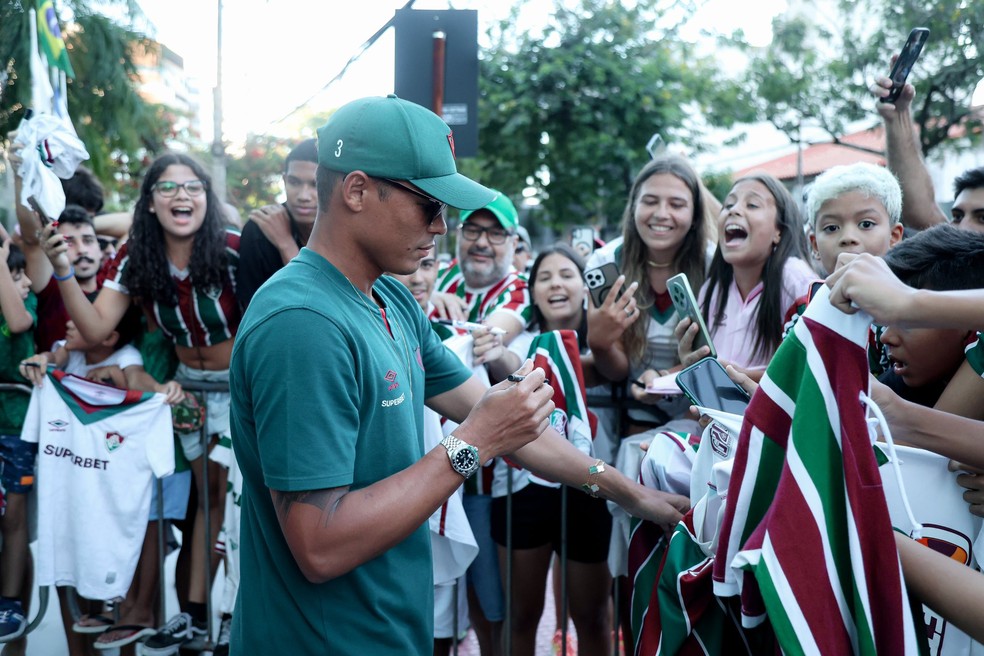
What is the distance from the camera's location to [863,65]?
16.1 meters

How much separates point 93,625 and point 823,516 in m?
3.61

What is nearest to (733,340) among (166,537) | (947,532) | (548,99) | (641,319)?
(641,319)

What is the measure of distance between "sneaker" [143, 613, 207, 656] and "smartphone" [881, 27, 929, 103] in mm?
4117

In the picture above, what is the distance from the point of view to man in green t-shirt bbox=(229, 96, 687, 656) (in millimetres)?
1728

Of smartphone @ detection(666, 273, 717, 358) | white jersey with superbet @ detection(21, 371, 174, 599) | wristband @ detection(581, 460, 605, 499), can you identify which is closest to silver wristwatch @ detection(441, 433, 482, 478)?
wristband @ detection(581, 460, 605, 499)

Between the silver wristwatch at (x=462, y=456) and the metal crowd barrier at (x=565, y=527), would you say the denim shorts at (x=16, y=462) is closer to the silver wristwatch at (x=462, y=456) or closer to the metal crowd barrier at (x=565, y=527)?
the metal crowd barrier at (x=565, y=527)

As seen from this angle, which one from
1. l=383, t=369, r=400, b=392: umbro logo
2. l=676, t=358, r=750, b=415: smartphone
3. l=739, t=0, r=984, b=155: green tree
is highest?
l=739, t=0, r=984, b=155: green tree

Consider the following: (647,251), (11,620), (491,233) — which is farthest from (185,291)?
(647,251)

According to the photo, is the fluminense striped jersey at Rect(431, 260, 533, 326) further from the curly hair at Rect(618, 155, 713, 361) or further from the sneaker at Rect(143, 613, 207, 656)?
the sneaker at Rect(143, 613, 207, 656)

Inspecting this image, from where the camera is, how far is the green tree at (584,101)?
1527 centimetres

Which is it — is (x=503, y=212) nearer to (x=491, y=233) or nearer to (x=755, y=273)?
(x=491, y=233)

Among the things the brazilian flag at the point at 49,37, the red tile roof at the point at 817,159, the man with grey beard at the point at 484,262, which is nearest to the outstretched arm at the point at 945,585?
the man with grey beard at the point at 484,262

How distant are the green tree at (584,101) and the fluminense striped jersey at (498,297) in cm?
1063

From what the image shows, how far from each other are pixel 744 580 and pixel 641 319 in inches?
77.2
